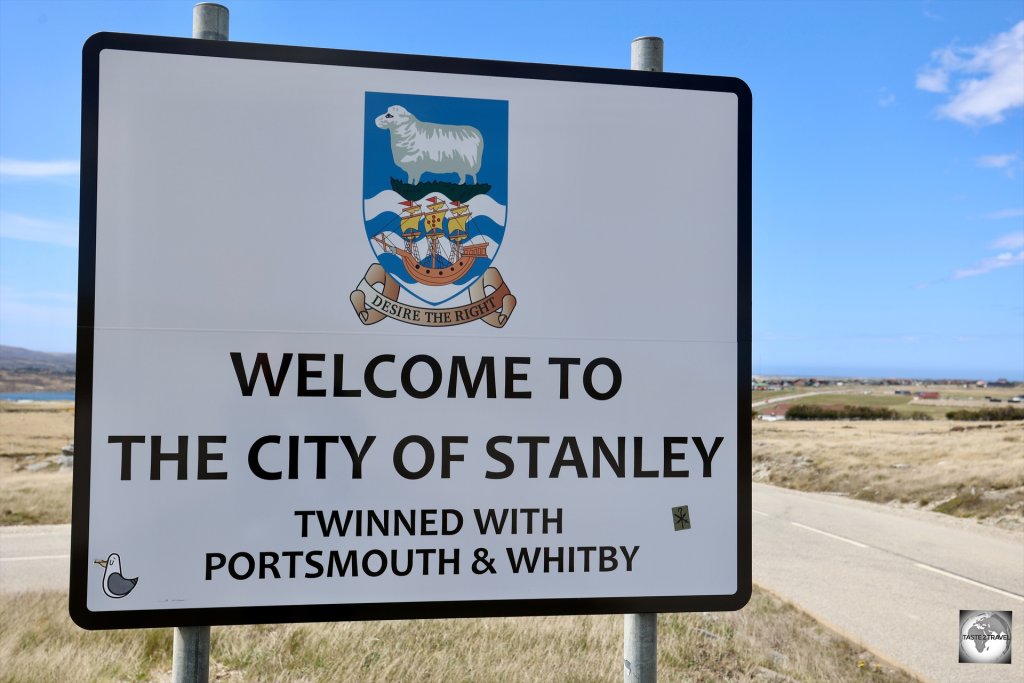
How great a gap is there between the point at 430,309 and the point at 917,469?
2902 centimetres

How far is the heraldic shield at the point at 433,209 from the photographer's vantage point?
2912mm

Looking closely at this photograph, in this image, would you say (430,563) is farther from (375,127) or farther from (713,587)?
(375,127)

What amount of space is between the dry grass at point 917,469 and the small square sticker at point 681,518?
18609 millimetres

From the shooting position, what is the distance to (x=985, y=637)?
7340 mm

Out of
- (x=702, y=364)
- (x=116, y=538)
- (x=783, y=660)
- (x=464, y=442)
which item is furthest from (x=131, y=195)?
(x=783, y=660)

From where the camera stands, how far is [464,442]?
116 inches

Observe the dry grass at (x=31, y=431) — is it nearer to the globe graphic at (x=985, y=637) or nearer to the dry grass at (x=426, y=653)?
the dry grass at (x=426, y=653)

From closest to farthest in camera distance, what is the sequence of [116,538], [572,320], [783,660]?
[116,538] < [572,320] < [783,660]

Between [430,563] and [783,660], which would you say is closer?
[430,563]

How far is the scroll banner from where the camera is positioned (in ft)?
9.51

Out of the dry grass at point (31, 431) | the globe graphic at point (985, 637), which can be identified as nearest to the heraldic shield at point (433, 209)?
the globe graphic at point (985, 637)

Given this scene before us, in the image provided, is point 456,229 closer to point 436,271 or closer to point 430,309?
point 436,271

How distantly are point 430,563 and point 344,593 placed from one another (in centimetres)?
38

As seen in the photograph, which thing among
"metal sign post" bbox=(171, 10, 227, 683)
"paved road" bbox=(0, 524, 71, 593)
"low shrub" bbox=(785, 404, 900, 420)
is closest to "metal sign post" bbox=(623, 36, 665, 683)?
"metal sign post" bbox=(171, 10, 227, 683)
